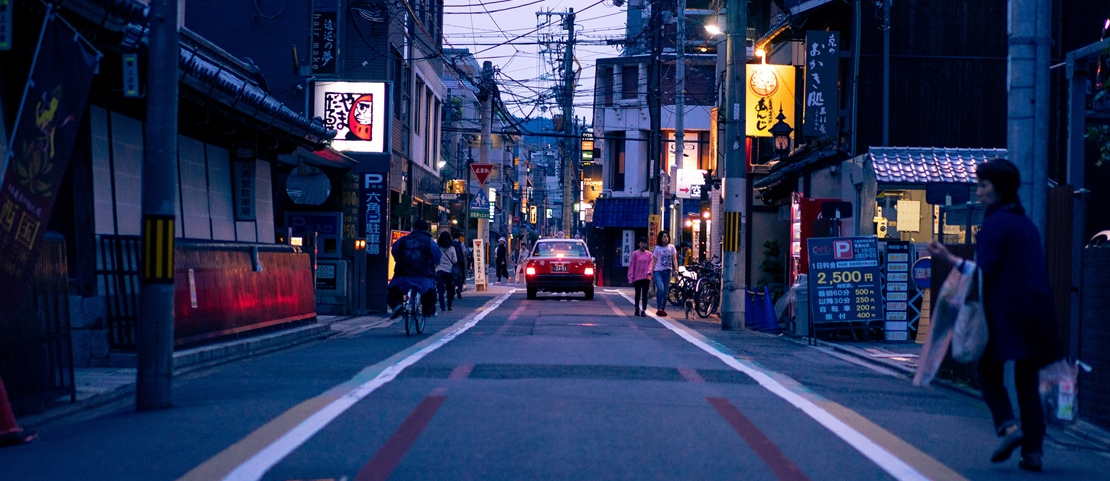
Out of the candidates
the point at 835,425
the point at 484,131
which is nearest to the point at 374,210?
the point at 484,131

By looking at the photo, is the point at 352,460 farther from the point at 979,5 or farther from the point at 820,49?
the point at 979,5

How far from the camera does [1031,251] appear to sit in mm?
6309

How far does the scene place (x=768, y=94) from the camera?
26.0m

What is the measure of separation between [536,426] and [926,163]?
1601cm

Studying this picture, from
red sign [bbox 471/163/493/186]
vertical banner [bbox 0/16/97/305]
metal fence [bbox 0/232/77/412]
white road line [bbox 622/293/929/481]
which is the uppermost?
red sign [bbox 471/163/493/186]

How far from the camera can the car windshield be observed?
1260 inches

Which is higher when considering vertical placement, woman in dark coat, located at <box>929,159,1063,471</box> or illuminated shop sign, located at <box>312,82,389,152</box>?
illuminated shop sign, located at <box>312,82,389,152</box>

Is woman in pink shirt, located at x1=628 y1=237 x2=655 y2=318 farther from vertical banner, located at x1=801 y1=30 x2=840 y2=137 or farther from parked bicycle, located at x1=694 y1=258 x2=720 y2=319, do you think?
vertical banner, located at x1=801 y1=30 x2=840 y2=137

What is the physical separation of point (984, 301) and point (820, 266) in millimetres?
11042

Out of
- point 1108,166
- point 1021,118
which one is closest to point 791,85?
point 1108,166

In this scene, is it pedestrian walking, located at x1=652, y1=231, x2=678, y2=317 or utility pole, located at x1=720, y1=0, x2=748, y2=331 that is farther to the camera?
pedestrian walking, located at x1=652, y1=231, x2=678, y2=317

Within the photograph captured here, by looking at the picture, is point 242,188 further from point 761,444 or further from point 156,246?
point 761,444

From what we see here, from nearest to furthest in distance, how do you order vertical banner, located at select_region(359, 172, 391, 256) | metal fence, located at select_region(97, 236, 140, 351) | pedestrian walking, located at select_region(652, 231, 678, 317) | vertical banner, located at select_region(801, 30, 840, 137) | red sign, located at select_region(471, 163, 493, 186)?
metal fence, located at select_region(97, 236, 140, 351)
vertical banner, located at select_region(801, 30, 840, 137)
pedestrian walking, located at select_region(652, 231, 678, 317)
vertical banner, located at select_region(359, 172, 391, 256)
red sign, located at select_region(471, 163, 493, 186)

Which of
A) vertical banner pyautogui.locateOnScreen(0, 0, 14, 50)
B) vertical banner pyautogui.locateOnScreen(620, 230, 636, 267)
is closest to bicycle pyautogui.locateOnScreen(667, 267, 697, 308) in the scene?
vertical banner pyautogui.locateOnScreen(0, 0, 14, 50)
